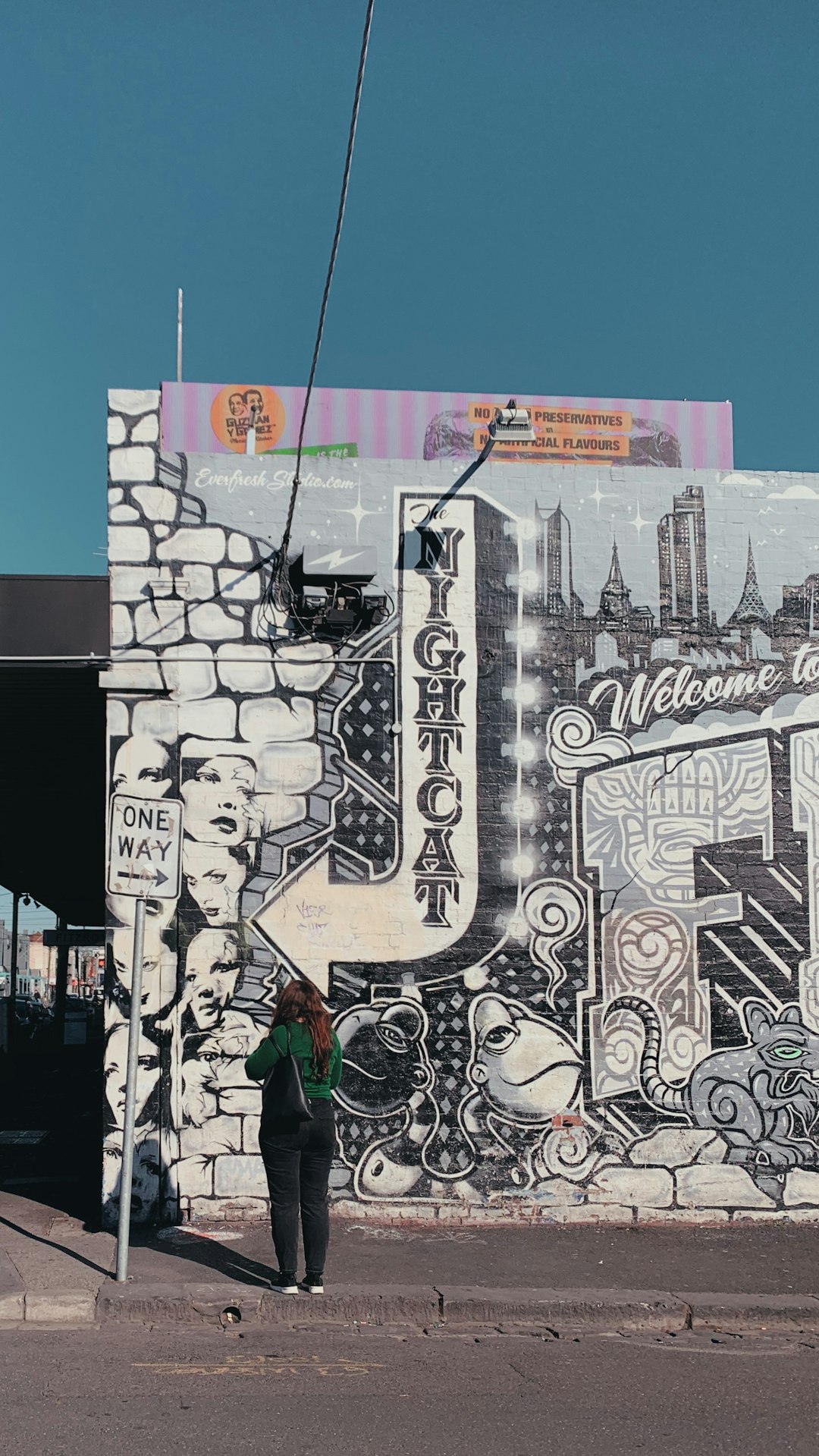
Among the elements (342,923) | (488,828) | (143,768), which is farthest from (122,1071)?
(488,828)

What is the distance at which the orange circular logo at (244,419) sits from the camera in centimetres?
997

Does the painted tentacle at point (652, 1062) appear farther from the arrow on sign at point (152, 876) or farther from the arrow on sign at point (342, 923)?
the arrow on sign at point (152, 876)

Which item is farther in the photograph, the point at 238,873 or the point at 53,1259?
the point at 238,873

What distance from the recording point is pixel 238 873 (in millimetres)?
9133

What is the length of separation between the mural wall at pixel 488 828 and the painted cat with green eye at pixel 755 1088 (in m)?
0.02

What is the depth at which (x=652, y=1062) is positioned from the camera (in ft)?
30.4

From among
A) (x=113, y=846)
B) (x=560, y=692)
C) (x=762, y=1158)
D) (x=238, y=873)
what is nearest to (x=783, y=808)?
(x=560, y=692)

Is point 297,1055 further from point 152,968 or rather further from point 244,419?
point 244,419

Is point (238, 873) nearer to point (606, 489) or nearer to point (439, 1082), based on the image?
point (439, 1082)

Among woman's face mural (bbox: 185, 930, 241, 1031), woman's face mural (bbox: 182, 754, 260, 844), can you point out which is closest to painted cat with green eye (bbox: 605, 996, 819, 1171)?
woman's face mural (bbox: 185, 930, 241, 1031)

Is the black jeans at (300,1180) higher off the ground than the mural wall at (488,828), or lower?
lower

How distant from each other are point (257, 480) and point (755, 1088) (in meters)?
5.83

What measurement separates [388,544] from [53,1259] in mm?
5389

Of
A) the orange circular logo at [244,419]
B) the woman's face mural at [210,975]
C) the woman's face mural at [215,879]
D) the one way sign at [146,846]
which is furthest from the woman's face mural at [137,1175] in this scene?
the orange circular logo at [244,419]
